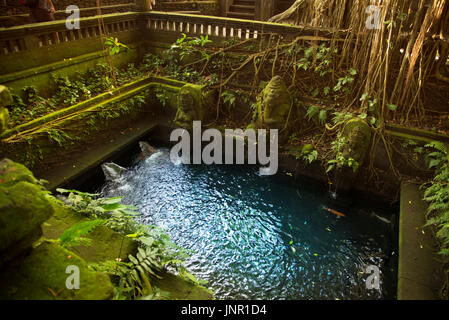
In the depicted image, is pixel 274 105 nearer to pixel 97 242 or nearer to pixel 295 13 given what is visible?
pixel 295 13

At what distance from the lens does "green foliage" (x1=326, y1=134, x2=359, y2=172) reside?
20.3ft

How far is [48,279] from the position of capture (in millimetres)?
2438

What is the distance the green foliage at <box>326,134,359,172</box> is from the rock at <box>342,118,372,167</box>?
0.07 meters

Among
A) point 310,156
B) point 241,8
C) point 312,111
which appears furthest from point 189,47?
point 241,8

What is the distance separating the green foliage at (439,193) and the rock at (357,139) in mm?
1097

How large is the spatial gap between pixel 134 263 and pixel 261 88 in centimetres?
616

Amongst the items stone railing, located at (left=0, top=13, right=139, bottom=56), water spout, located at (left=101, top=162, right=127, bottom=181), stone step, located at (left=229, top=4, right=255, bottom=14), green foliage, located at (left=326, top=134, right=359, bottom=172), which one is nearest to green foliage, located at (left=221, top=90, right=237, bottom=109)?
green foliage, located at (left=326, top=134, right=359, bottom=172)

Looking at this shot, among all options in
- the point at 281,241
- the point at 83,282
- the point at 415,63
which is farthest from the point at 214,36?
the point at 83,282

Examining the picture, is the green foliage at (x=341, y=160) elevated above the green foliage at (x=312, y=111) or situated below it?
below

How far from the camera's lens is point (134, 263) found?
136 inches

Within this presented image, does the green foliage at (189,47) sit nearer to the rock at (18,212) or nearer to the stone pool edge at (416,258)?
the stone pool edge at (416,258)

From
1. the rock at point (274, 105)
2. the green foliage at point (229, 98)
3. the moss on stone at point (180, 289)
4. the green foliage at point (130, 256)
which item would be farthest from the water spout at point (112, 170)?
the moss on stone at point (180, 289)

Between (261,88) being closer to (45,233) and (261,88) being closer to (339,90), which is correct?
(339,90)

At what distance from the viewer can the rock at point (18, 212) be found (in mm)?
2201
